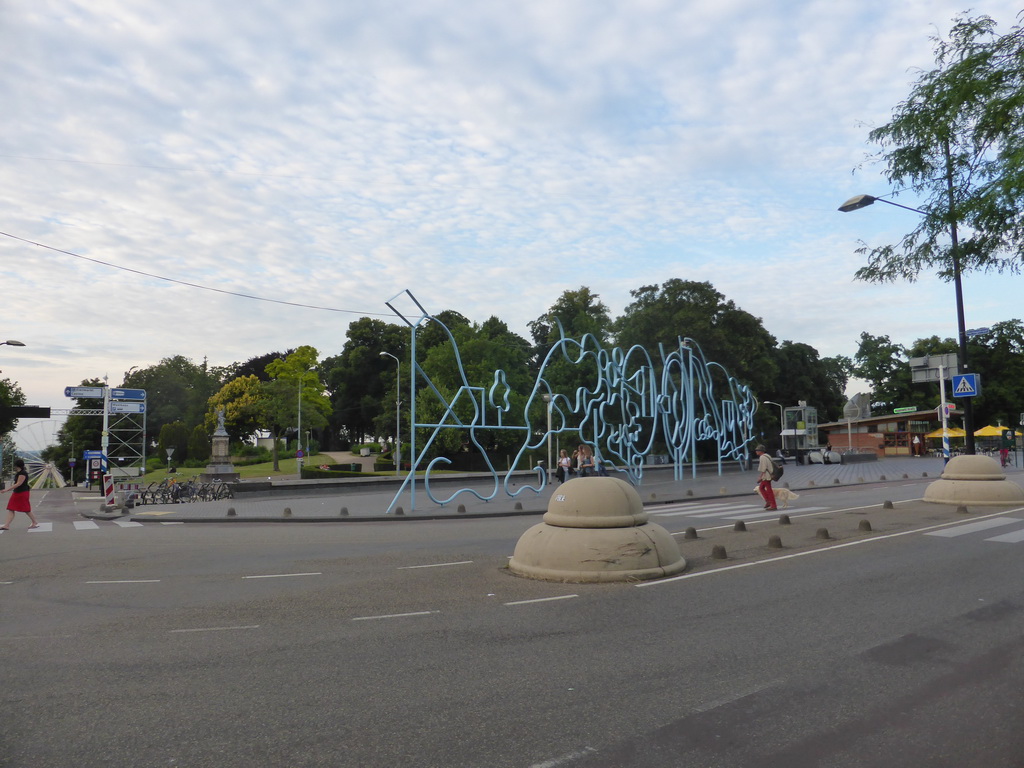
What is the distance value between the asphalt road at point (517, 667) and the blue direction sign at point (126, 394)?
119 feet

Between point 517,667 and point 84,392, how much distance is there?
42.2 meters

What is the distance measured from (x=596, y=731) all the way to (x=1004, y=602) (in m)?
5.41

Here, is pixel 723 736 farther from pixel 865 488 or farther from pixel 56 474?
pixel 56 474

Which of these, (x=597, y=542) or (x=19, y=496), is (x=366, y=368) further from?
(x=597, y=542)

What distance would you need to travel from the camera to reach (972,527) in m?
12.9

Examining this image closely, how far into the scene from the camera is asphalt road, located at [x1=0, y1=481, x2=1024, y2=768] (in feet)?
12.7

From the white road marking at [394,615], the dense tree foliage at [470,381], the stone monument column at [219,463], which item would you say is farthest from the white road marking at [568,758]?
Result: the stone monument column at [219,463]

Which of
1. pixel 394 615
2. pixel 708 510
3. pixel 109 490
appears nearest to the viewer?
pixel 394 615

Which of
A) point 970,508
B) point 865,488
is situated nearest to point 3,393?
point 865,488

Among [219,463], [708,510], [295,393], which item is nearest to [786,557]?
[708,510]

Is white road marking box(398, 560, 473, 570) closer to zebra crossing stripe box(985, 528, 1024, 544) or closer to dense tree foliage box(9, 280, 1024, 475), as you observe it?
zebra crossing stripe box(985, 528, 1024, 544)

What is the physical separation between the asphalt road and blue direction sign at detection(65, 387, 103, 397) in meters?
33.5

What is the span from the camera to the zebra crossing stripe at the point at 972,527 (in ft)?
39.5

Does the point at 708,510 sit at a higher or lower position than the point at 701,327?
lower
